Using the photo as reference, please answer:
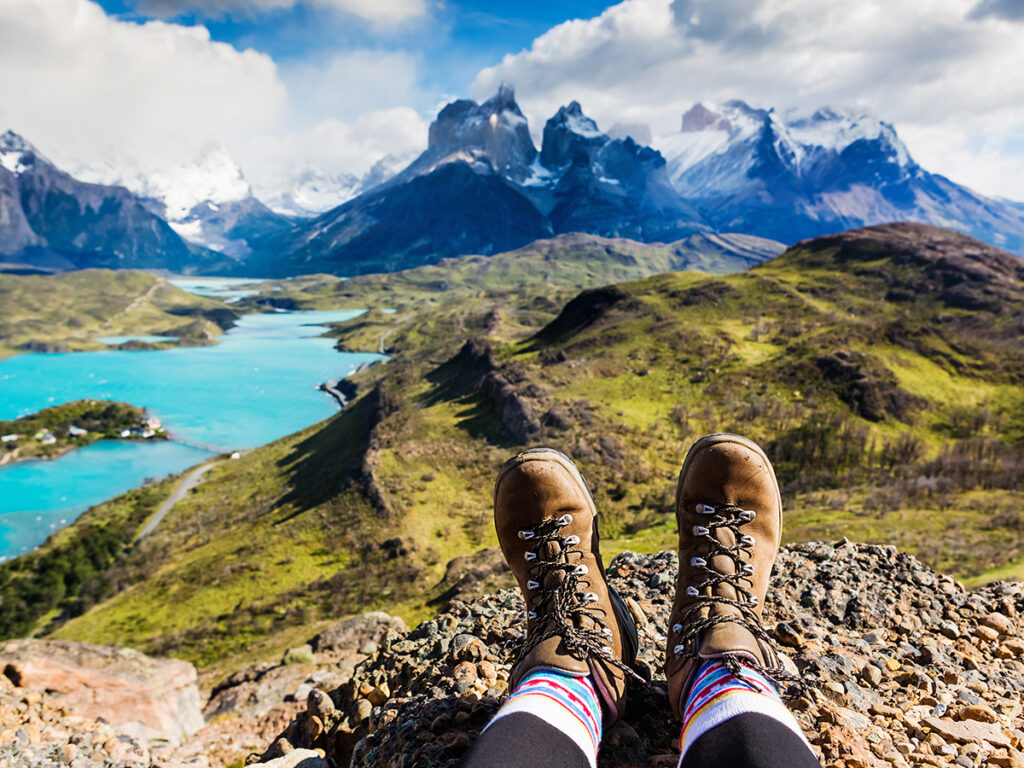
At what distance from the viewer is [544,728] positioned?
2.89 m

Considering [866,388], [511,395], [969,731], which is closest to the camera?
[969,731]

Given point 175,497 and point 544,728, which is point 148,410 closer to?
point 175,497

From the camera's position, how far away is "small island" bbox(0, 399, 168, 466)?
118 metres

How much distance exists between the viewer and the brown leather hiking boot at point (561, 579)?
3592mm

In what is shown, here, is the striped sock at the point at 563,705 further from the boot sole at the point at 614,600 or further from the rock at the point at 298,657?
the rock at the point at 298,657

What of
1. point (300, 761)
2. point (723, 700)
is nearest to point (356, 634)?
point (300, 761)

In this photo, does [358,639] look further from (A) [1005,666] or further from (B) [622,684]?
(A) [1005,666]

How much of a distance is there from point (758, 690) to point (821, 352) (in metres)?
55.2

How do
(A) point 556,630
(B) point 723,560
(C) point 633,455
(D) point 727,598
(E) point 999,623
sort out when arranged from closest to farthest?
(A) point 556,630 → (D) point 727,598 → (B) point 723,560 → (E) point 999,623 → (C) point 633,455

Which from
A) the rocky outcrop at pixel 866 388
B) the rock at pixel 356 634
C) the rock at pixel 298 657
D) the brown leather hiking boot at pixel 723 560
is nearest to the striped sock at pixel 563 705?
the brown leather hiking boot at pixel 723 560

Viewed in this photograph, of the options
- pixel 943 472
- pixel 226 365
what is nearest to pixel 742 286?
pixel 943 472

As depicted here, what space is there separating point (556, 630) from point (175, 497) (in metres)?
86.6

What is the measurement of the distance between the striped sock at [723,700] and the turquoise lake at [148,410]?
113213mm

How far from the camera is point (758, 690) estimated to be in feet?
10.4
